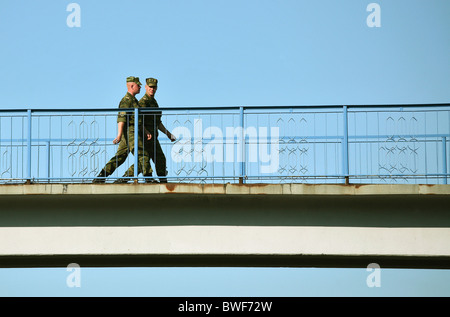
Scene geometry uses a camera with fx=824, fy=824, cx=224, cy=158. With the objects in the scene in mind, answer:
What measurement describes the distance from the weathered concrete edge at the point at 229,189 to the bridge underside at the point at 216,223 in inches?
0.6

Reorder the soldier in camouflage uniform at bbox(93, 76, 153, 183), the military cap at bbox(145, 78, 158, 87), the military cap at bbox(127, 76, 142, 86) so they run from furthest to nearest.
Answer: the military cap at bbox(145, 78, 158, 87) < the military cap at bbox(127, 76, 142, 86) < the soldier in camouflage uniform at bbox(93, 76, 153, 183)

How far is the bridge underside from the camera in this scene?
40.8 feet

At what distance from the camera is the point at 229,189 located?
1230 centimetres

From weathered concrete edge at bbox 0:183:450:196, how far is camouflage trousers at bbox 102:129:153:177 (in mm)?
613

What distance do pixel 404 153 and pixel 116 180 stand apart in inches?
175

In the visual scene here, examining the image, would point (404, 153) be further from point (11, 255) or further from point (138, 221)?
point (11, 255)

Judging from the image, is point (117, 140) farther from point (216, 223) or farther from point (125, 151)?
point (216, 223)

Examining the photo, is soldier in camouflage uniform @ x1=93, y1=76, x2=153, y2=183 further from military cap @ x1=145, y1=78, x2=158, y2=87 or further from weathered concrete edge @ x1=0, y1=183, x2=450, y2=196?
military cap @ x1=145, y1=78, x2=158, y2=87

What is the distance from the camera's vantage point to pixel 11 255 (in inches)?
496

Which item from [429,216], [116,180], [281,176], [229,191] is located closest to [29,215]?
[116,180]

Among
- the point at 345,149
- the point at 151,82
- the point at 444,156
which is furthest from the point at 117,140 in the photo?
the point at 444,156

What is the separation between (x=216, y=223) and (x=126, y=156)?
188cm

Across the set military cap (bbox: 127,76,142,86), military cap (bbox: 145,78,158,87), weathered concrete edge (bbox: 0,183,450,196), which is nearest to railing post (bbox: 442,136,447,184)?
weathered concrete edge (bbox: 0,183,450,196)

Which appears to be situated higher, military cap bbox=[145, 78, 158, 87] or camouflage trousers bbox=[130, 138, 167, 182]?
military cap bbox=[145, 78, 158, 87]
